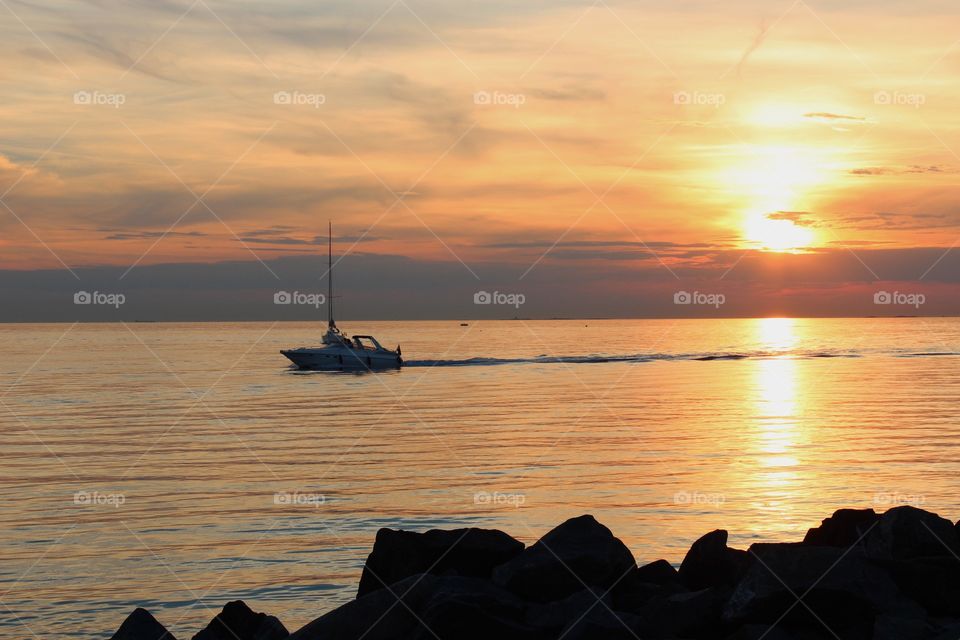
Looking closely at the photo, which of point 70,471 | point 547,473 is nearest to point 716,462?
point 547,473

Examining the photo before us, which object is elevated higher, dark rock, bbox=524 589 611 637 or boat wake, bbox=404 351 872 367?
boat wake, bbox=404 351 872 367

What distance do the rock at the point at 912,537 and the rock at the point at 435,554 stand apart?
491 centimetres

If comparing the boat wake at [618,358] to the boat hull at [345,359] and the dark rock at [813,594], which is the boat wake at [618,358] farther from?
the dark rock at [813,594]

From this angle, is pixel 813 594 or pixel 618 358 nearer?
pixel 813 594

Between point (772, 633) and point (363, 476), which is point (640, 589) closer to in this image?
point (772, 633)

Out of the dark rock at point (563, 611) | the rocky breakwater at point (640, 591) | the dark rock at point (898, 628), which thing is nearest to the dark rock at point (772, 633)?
the rocky breakwater at point (640, 591)

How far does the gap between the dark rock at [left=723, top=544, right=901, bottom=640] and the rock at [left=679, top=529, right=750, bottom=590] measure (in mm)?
2123

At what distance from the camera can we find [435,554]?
45.9 ft

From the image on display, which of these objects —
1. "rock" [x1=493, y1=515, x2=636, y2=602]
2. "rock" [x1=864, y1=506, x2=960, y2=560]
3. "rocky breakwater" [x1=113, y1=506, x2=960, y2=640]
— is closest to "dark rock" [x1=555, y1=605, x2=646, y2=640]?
"rocky breakwater" [x1=113, y1=506, x2=960, y2=640]

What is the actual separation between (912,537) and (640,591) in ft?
11.9

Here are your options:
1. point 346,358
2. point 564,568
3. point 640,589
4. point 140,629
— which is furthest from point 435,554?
point 346,358

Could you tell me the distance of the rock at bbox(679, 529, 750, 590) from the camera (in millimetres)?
13680

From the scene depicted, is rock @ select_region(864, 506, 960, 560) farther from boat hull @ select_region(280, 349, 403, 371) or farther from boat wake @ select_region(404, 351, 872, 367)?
boat wake @ select_region(404, 351, 872, 367)

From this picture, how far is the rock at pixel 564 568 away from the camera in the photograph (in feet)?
42.4
